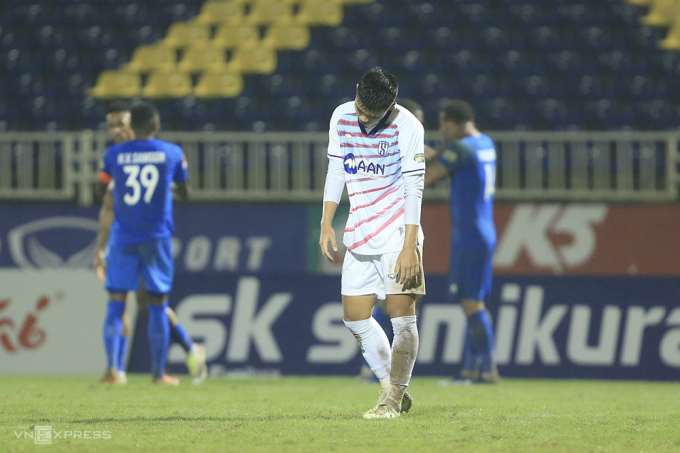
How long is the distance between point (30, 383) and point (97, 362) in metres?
1.22

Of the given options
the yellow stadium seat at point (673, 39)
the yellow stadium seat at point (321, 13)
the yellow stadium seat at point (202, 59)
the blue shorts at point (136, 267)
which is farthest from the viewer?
the yellow stadium seat at point (321, 13)

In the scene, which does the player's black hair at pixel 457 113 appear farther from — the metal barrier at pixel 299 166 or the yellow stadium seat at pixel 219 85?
the yellow stadium seat at pixel 219 85

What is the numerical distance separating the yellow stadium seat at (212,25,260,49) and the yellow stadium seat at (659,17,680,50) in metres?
6.23

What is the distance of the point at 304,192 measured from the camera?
1184 centimetres

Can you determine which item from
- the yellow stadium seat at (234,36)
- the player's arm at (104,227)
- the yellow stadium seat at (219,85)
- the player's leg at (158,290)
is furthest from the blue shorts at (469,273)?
the yellow stadium seat at (234,36)

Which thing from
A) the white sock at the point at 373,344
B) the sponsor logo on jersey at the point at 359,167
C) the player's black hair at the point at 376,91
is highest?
the player's black hair at the point at 376,91

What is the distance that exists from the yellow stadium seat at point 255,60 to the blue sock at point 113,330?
7713 millimetres

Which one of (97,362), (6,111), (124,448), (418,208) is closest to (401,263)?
(418,208)

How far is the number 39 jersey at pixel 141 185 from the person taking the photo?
763 cm

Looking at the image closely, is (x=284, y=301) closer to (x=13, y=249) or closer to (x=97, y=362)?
(x=97, y=362)

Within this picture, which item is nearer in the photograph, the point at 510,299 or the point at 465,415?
the point at 465,415

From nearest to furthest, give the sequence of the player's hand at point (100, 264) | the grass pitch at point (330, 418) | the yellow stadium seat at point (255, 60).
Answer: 1. the grass pitch at point (330, 418)
2. the player's hand at point (100, 264)
3. the yellow stadium seat at point (255, 60)

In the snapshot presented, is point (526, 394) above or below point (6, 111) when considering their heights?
below

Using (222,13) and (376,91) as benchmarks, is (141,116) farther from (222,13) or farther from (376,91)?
(222,13)
